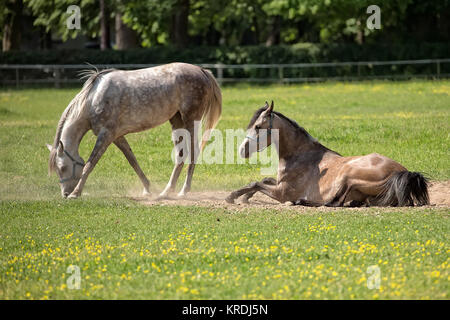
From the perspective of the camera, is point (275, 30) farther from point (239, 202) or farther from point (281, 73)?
point (239, 202)

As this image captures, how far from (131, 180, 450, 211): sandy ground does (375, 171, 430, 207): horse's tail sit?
321 mm

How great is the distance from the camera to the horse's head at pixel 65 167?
37.7ft

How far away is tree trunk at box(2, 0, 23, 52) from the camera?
39469mm

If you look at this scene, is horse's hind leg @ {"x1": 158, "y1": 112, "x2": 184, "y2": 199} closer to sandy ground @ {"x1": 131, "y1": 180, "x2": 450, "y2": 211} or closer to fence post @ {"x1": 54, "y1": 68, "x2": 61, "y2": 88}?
sandy ground @ {"x1": 131, "y1": 180, "x2": 450, "y2": 211}

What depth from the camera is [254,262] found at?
304 inches

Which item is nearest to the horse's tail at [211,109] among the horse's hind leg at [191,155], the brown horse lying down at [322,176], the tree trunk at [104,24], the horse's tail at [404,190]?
the horse's hind leg at [191,155]

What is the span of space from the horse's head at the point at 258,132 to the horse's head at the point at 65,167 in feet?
9.10

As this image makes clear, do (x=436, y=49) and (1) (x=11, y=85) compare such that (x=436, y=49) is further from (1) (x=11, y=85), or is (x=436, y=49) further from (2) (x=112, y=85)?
(2) (x=112, y=85)

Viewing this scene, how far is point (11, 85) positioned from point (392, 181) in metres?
28.7

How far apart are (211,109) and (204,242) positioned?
444cm

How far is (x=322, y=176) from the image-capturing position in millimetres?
10703

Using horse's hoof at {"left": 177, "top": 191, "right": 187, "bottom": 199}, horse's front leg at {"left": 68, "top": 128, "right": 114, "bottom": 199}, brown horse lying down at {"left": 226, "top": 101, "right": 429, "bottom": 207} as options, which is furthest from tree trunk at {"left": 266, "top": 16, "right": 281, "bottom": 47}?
brown horse lying down at {"left": 226, "top": 101, "right": 429, "bottom": 207}
